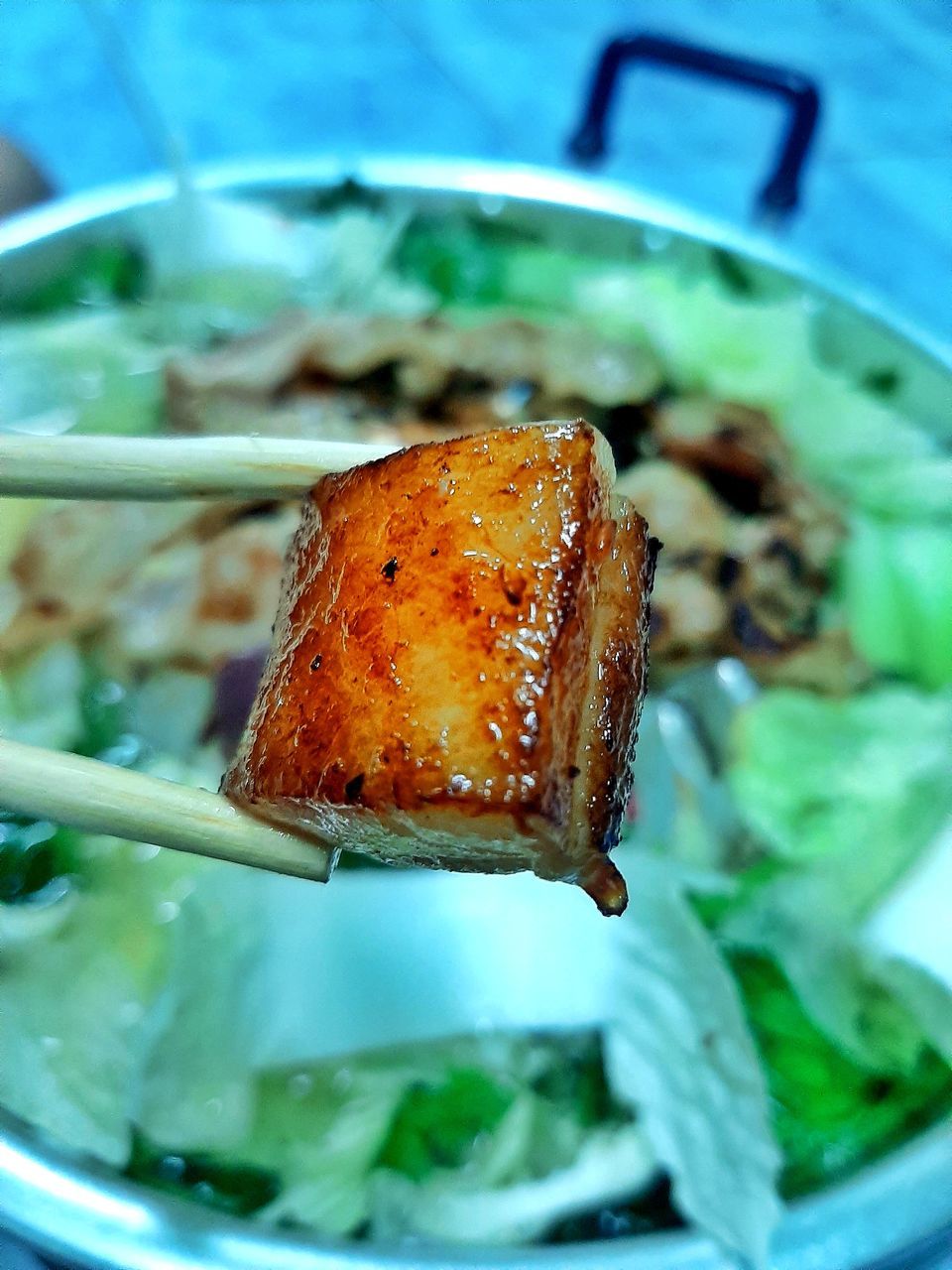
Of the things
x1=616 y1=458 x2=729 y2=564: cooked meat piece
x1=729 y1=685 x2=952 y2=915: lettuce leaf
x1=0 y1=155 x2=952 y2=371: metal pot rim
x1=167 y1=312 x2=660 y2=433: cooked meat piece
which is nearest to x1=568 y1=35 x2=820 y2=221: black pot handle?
x1=0 y1=155 x2=952 y2=371: metal pot rim

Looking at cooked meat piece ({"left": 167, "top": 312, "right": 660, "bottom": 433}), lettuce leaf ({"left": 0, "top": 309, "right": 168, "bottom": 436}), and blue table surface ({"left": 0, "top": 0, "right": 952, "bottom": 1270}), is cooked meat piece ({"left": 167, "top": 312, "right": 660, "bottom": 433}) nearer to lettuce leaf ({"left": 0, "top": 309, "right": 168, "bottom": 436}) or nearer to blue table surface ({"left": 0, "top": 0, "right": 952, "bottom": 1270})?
lettuce leaf ({"left": 0, "top": 309, "right": 168, "bottom": 436})

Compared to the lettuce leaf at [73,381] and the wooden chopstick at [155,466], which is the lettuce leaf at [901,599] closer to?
the wooden chopstick at [155,466]

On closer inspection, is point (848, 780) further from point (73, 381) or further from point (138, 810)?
point (73, 381)

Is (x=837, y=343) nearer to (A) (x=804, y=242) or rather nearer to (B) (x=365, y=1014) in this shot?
(A) (x=804, y=242)

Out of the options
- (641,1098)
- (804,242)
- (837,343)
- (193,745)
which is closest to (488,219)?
(837,343)

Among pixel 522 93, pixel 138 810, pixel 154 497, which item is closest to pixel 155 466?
pixel 154 497

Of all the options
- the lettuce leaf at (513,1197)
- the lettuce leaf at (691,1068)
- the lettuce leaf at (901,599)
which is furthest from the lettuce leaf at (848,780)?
the lettuce leaf at (513,1197)
